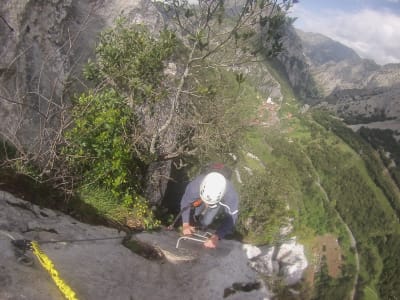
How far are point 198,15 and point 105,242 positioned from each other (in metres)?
7.57

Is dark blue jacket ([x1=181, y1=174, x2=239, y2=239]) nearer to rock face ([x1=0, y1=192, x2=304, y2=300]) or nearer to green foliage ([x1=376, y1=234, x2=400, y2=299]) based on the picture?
rock face ([x1=0, y1=192, x2=304, y2=300])

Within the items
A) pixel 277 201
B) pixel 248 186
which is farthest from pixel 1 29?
pixel 277 201

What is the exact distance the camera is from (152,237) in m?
7.49

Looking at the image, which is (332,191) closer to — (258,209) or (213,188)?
(258,209)

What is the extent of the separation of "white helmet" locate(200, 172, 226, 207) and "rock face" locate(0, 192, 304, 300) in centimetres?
126

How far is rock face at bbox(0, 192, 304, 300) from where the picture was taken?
4.04m

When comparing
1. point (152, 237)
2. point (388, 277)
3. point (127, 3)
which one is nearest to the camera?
point (152, 237)

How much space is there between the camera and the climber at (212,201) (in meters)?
6.47

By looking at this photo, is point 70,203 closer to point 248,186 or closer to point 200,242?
point 200,242

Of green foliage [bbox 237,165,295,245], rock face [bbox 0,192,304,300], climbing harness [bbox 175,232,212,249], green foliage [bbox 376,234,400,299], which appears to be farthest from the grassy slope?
rock face [bbox 0,192,304,300]

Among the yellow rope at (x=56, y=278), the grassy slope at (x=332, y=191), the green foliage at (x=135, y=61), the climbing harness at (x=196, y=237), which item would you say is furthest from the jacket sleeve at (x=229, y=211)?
the grassy slope at (x=332, y=191)

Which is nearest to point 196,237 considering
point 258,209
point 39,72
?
point 39,72

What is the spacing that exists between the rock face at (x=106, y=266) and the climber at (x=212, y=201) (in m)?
0.61

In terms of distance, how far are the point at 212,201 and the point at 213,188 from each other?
0.27m
